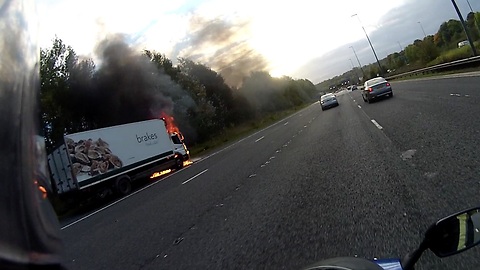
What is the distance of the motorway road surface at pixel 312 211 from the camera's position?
4.48 metres

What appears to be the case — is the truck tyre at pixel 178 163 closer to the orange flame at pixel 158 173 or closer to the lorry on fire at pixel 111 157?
the orange flame at pixel 158 173

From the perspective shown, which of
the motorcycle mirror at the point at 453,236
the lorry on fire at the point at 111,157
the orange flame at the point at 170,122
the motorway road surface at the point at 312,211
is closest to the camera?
the motorcycle mirror at the point at 453,236

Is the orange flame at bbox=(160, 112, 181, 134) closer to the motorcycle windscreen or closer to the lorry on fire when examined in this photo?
the lorry on fire

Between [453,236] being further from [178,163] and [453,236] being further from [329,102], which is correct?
[329,102]

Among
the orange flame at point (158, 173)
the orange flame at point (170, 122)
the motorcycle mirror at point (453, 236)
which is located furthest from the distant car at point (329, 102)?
the motorcycle mirror at point (453, 236)

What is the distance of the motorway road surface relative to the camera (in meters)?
4.48

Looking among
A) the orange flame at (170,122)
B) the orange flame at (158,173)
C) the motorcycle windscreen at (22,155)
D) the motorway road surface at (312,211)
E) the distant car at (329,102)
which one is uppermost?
the orange flame at (170,122)

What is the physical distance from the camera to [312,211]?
237 inches

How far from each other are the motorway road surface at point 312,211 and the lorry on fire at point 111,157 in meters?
5.28

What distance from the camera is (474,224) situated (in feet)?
6.01

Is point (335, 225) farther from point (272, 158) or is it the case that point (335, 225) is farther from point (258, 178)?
point (272, 158)

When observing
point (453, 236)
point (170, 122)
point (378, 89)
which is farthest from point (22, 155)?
point (170, 122)

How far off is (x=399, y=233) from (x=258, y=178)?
5919 millimetres

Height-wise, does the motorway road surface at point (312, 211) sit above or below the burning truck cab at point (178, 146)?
below
